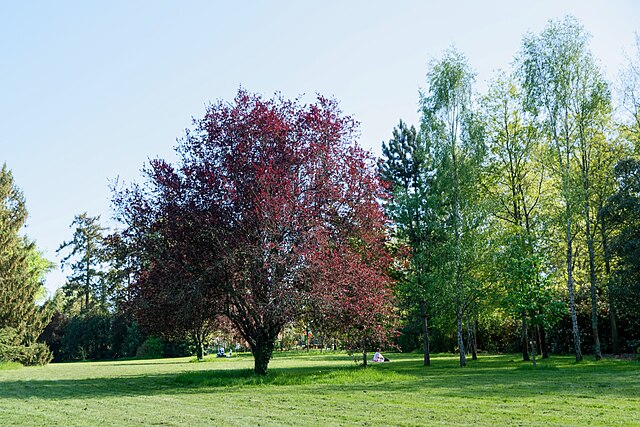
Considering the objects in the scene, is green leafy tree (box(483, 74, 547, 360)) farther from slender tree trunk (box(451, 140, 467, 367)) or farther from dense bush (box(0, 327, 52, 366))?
dense bush (box(0, 327, 52, 366))

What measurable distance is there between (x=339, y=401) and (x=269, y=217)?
726cm

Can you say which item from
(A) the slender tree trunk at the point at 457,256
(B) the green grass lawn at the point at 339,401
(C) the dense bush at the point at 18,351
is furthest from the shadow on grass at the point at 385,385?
(C) the dense bush at the point at 18,351

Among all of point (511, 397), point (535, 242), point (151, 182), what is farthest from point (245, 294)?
point (535, 242)

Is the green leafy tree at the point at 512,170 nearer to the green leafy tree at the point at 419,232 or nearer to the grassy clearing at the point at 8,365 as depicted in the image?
the green leafy tree at the point at 419,232

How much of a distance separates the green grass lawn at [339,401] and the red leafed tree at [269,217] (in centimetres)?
269

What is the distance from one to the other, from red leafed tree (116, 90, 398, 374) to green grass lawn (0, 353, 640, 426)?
106 inches

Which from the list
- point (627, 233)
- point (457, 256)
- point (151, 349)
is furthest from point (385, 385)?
point (151, 349)

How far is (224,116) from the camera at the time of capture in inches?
846

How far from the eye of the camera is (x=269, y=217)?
62.0 ft

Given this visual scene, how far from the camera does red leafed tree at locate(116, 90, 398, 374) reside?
19266 mm

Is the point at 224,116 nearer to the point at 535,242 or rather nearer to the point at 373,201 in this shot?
the point at 373,201

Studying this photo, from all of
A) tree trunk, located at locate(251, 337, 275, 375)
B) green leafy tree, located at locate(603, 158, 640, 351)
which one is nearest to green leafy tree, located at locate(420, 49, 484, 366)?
green leafy tree, located at locate(603, 158, 640, 351)

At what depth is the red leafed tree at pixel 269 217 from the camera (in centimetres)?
1927

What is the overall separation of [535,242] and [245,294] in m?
17.9
